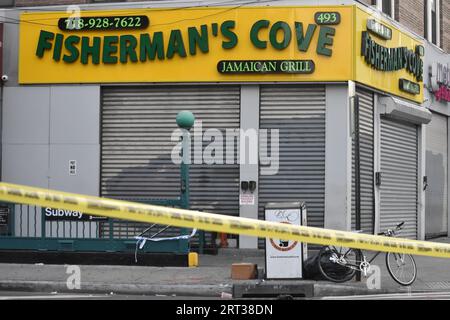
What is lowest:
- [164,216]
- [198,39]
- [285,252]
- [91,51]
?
[285,252]

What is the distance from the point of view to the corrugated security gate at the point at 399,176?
17.9 meters

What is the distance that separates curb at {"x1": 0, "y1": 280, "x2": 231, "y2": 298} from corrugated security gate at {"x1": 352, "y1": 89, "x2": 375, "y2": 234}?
6662mm

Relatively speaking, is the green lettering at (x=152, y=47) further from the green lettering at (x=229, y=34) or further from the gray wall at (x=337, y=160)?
the gray wall at (x=337, y=160)

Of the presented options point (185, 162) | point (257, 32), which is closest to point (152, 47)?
point (257, 32)

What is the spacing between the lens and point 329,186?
1550cm

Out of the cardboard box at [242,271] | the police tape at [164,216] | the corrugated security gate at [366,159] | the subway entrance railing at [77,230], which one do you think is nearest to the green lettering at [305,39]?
the corrugated security gate at [366,159]

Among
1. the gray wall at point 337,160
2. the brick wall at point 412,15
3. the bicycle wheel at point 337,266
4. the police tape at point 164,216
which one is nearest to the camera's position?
the police tape at point 164,216

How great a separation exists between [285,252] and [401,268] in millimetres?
2095

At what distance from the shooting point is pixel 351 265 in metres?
11.5

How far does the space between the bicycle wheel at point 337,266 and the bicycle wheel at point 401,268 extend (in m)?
0.67

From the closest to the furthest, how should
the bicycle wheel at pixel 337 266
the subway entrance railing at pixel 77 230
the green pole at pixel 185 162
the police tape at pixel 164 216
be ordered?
the police tape at pixel 164 216
the bicycle wheel at pixel 337 266
the green pole at pixel 185 162
the subway entrance railing at pixel 77 230

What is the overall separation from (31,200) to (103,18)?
1203 centimetres

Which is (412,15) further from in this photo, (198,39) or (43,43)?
(43,43)
